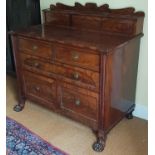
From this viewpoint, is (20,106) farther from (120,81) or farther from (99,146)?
(120,81)

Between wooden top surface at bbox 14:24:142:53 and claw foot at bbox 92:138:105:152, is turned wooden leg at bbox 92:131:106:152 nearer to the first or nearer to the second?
claw foot at bbox 92:138:105:152

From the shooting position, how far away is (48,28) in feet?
7.07

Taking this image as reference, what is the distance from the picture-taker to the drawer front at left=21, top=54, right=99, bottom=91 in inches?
66.8

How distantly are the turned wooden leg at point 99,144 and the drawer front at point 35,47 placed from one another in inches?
29.3

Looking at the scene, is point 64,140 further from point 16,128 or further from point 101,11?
point 101,11

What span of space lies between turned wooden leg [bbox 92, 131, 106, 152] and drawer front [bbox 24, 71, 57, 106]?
1.67 feet

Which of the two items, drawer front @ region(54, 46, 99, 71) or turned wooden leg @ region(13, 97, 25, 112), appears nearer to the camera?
drawer front @ region(54, 46, 99, 71)

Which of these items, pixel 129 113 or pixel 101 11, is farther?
pixel 129 113

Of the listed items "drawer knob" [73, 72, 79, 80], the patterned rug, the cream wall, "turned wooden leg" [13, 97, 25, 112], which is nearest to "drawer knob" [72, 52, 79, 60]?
"drawer knob" [73, 72, 79, 80]

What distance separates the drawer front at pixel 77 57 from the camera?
163 cm

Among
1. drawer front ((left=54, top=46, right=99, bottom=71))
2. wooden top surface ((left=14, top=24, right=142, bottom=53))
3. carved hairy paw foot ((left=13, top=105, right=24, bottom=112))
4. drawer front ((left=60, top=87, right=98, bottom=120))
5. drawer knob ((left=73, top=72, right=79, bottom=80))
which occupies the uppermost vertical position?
wooden top surface ((left=14, top=24, right=142, bottom=53))
